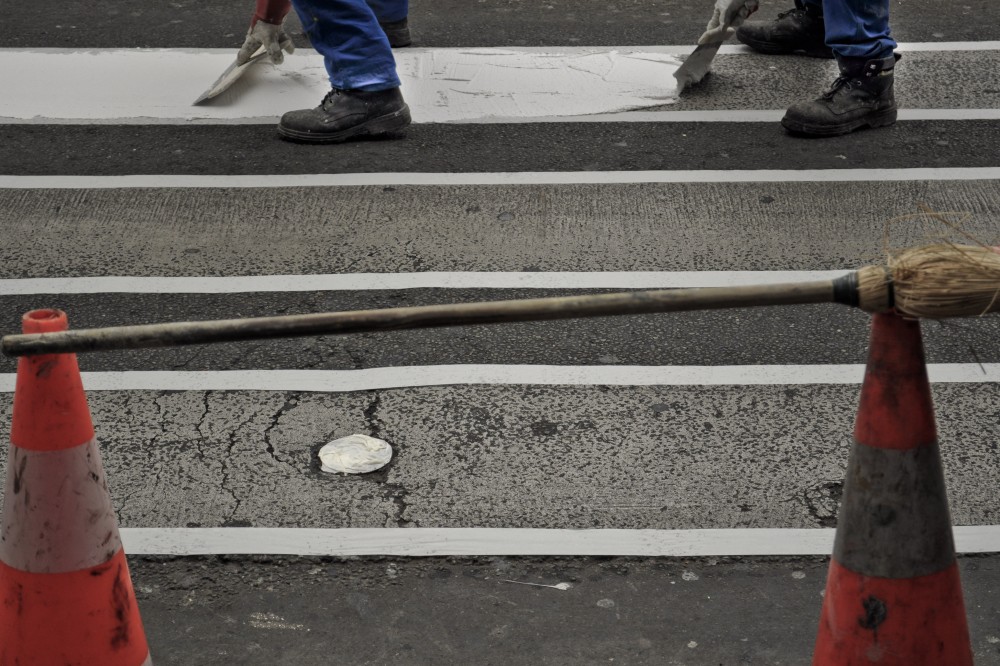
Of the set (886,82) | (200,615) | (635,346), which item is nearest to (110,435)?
(200,615)

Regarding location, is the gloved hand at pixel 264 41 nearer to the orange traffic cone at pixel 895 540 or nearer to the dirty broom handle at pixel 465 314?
the dirty broom handle at pixel 465 314

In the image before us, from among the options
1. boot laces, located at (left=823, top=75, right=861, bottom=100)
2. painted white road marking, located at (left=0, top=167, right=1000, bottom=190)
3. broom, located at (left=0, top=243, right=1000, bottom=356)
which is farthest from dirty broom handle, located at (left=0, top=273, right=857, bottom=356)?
boot laces, located at (left=823, top=75, right=861, bottom=100)

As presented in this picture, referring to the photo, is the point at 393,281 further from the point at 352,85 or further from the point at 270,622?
the point at 270,622

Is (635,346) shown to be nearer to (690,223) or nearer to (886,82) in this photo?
(690,223)

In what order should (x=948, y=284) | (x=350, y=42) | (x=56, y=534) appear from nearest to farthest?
(x=948, y=284) → (x=56, y=534) → (x=350, y=42)

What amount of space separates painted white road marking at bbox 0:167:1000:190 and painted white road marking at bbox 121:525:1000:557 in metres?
2.64

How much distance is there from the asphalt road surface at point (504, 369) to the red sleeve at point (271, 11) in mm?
580

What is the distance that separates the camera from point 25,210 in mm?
5684

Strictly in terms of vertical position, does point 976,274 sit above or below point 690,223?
above

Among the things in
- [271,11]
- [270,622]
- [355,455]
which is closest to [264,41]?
[271,11]

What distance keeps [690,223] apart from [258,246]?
1876 mm

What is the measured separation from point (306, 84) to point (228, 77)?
43cm

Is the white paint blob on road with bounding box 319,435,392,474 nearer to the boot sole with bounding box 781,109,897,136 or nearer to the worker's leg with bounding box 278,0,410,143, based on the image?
the worker's leg with bounding box 278,0,410,143

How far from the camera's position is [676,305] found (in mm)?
2576
